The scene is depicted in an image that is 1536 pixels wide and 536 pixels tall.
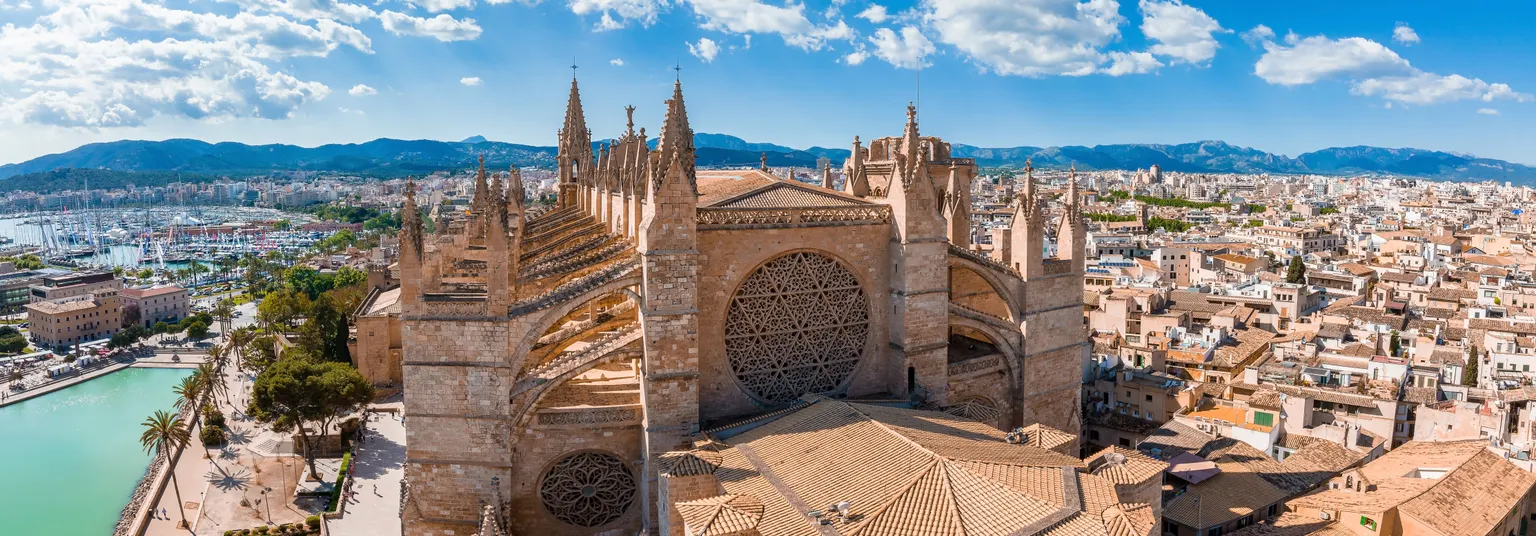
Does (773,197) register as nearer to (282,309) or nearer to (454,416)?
(454,416)

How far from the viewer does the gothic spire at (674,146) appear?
64.2 ft

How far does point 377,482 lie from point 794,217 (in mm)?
17895

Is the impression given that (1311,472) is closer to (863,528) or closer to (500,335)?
(863,528)

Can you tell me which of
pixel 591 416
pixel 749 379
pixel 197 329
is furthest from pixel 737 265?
pixel 197 329

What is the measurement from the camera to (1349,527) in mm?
20766

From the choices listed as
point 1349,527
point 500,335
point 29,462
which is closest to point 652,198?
point 500,335

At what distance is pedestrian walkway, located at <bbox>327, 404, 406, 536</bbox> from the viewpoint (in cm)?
2619

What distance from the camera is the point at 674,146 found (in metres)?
19.7

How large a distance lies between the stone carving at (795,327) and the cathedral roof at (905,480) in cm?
261

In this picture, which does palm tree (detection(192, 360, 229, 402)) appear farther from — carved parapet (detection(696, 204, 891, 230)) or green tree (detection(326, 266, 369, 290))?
carved parapet (detection(696, 204, 891, 230))

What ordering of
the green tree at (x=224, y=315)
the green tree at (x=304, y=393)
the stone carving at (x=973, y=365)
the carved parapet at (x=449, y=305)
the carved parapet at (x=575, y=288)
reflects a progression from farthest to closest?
the green tree at (x=224, y=315), the green tree at (x=304, y=393), the stone carving at (x=973, y=365), the carved parapet at (x=575, y=288), the carved parapet at (x=449, y=305)

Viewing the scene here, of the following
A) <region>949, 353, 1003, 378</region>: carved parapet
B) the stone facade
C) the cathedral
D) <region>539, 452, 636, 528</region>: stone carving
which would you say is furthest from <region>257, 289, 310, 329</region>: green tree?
<region>949, 353, 1003, 378</region>: carved parapet

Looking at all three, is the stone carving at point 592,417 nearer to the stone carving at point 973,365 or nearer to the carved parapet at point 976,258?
the stone carving at point 973,365

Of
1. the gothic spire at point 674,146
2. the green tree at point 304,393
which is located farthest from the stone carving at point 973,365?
the green tree at point 304,393
